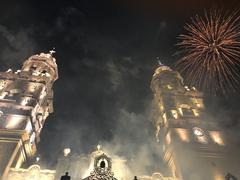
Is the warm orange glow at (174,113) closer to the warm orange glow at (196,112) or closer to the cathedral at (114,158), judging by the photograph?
the cathedral at (114,158)

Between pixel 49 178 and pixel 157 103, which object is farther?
pixel 157 103

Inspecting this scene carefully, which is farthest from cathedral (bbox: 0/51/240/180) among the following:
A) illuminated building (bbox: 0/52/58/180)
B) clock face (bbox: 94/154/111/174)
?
clock face (bbox: 94/154/111/174)

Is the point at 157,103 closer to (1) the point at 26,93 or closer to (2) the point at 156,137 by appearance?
(2) the point at 156,137

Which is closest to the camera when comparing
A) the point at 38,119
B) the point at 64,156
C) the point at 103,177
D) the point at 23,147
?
the point at 103,177

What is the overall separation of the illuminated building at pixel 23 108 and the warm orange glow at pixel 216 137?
112 feet

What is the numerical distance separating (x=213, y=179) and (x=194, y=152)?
5514mm

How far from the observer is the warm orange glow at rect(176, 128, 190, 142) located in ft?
141

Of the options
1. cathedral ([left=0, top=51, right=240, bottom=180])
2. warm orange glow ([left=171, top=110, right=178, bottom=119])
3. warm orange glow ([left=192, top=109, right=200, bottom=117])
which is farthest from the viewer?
warm orange glow ([left=192, top=109, right=200, bottom=117])

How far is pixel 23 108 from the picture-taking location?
43.5 m

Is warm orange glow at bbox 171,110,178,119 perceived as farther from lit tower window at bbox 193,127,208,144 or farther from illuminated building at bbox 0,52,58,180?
illuminated building at bbox 0,52,58,180

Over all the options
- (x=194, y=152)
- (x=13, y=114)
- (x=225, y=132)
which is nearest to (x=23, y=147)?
(x=13, y=114)

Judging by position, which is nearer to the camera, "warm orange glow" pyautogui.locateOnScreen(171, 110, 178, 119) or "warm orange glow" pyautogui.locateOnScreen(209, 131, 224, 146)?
"warm orange glow" pyautogui.locateOnScreen(209, 131, 224, 146)

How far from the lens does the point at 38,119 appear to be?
5125cm

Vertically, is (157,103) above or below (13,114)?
above
